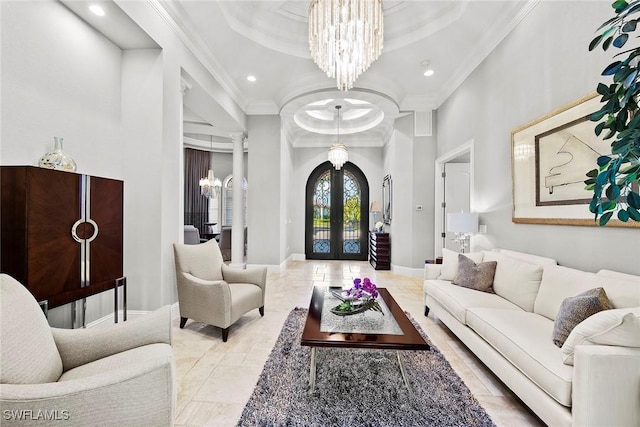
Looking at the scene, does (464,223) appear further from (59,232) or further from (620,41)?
(59,232)

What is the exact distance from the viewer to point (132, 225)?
2.95 metres

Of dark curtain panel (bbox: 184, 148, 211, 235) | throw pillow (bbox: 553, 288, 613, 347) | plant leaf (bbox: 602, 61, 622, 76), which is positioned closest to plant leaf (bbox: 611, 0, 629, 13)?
plant leaf (bbox: 602, 61, 622, 76)

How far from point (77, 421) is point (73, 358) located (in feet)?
1.91

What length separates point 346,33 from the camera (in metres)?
2.69

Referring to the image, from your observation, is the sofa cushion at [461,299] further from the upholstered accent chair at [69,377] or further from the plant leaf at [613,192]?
the upholstered accent chair at [69,377]

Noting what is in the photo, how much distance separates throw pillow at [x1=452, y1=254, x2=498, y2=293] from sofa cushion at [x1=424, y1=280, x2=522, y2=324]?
0.06 metres

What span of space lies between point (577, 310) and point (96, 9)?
429cm

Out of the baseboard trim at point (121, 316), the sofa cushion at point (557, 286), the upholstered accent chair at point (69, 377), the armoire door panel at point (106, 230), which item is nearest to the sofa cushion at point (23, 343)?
the upholstered accent chair at point (69, 377)

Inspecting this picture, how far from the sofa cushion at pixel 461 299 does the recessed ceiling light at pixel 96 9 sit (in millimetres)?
4132

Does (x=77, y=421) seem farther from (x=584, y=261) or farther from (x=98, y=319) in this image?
(x=584, y=261)

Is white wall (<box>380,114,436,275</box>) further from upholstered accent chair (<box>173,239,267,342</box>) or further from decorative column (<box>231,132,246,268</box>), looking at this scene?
upholstered accent chair (<box>173,239,267,342</box>)

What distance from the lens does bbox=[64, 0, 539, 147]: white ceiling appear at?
3.19 metres

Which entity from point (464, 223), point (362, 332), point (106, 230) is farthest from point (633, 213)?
point (106, 230)

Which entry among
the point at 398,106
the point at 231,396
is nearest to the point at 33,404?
the point at 231,396
